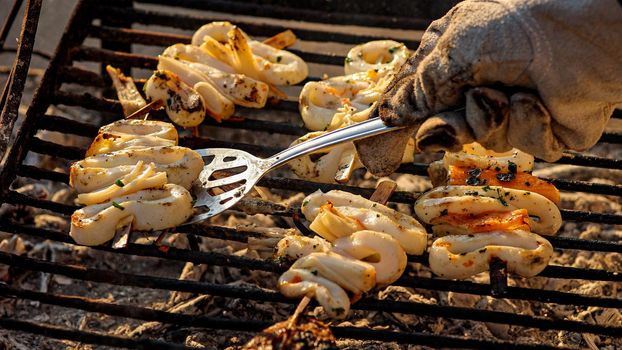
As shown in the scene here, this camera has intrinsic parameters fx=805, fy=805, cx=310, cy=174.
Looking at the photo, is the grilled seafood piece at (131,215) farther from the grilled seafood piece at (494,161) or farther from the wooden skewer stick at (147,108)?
the grilled seafood piece at (494,161)

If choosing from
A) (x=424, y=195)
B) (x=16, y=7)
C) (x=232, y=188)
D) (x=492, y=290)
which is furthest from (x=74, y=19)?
(x=492, y=290)

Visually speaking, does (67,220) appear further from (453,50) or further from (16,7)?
(453,50)

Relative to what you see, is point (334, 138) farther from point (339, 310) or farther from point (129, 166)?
point (129, 166)

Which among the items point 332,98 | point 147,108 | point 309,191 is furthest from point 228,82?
point 309,191

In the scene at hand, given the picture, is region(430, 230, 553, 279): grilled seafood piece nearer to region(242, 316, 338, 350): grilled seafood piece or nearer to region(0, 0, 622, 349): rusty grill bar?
region(0, 0, 622, 349): rusty grill bar

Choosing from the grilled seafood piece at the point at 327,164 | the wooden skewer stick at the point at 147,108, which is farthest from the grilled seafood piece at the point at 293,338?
the wooden skewer stick at the point at 147,108

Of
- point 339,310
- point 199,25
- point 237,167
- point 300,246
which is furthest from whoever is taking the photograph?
point 199,25
